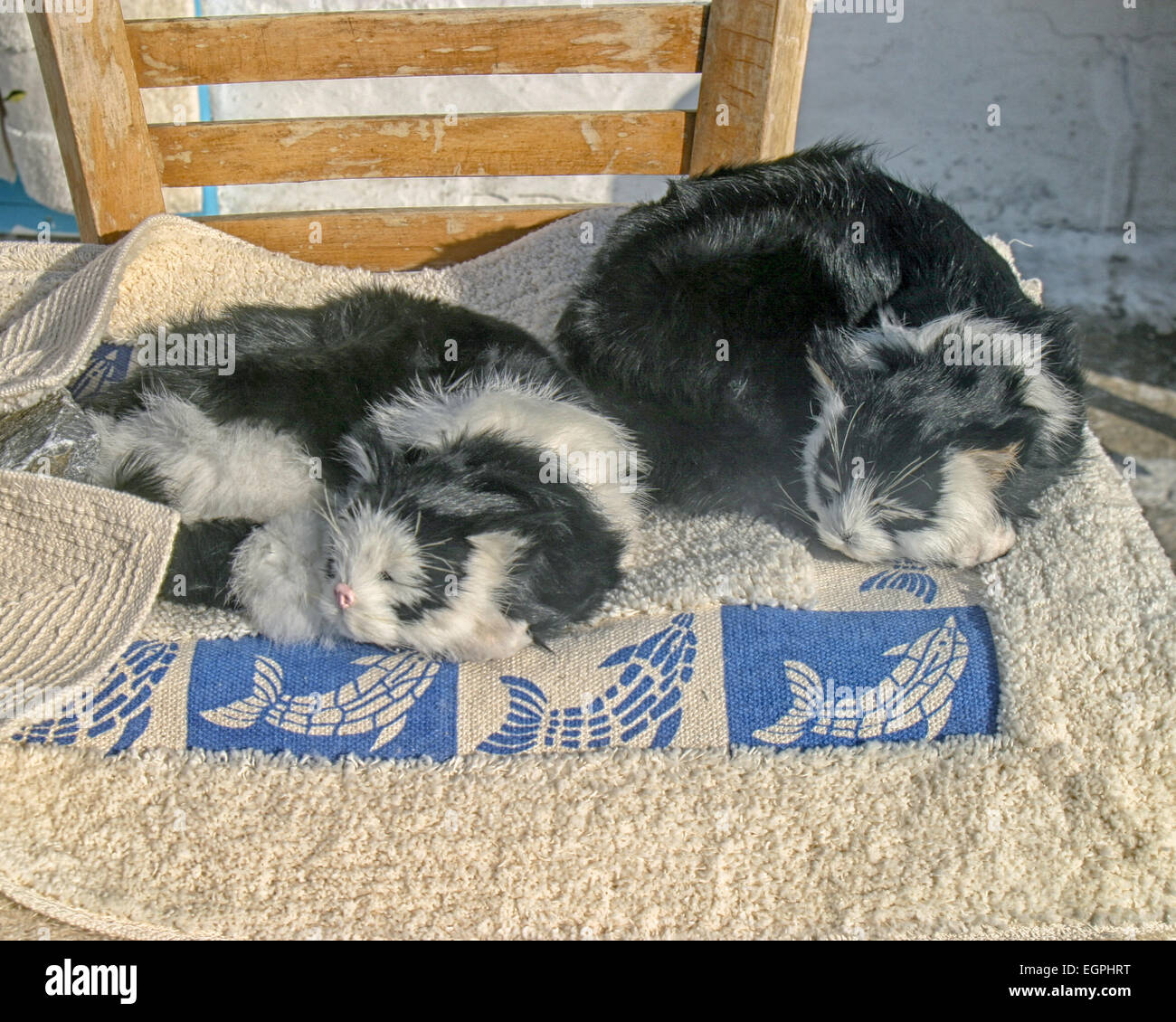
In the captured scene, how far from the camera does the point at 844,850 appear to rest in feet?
6.31

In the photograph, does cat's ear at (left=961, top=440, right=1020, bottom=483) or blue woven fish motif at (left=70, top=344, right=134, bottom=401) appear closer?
cat's ear at (left=961, top=440, right=1020, bottom=483)

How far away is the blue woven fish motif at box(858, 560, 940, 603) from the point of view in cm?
225

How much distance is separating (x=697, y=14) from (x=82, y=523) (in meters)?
2.37

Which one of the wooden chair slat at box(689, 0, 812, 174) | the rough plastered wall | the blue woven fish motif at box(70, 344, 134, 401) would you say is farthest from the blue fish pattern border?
the rough plastered wall

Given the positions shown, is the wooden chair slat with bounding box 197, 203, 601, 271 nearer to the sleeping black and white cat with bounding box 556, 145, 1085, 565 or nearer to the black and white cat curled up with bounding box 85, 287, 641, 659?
the sleeping black and white cat with bounding box 556, 145, 1085, 565

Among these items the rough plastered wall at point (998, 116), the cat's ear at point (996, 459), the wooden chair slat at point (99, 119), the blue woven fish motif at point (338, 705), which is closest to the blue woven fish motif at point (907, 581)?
the cat's ear at point (996, 459)

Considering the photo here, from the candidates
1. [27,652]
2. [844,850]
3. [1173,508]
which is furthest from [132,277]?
[1173,508]

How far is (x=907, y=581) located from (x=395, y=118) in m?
2.23

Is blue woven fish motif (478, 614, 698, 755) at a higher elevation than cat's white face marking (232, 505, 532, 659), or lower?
lower

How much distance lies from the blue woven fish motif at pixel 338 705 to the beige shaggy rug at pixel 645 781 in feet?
0.05

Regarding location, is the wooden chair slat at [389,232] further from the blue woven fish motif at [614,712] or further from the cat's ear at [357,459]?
the blue woven fish motif at [614,712]

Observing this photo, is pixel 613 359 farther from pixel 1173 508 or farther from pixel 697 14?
pixel 1173 508

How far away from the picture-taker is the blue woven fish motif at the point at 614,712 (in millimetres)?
2025

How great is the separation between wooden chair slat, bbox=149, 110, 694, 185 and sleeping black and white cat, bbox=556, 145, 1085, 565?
765 mm
